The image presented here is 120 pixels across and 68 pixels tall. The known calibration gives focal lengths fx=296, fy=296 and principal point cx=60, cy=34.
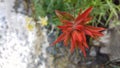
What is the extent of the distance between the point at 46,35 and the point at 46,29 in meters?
0.04

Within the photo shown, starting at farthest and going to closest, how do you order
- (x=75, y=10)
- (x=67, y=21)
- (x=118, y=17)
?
(x=118, y=17), (x=75, y=10), (x=67, y=21)

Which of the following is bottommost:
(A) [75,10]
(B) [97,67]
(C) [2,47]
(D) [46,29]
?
(B) [97,67]

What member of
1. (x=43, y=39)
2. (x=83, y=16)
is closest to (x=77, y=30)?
(x=83, y=16)

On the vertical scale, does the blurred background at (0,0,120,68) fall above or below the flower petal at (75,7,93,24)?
below

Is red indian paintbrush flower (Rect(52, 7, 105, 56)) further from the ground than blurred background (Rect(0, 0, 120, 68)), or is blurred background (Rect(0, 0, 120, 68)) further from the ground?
red indian paintbrush flower (Rect(52, 7, 105, 56))

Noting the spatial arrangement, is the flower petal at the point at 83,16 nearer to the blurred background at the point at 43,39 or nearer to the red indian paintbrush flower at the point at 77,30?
the red indian paintbrush flower at the point at 77,30

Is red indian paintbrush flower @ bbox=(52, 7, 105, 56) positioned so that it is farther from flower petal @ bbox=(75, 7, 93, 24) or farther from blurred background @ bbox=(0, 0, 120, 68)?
blurred background @ bbox=(0, 0, 120, 68)

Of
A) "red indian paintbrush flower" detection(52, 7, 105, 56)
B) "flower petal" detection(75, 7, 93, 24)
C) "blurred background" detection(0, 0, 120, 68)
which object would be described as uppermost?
"flower petal" detection(75, 7, 93, 24)

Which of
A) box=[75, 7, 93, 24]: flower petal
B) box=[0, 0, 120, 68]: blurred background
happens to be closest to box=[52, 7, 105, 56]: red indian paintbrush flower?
Answer: box=[75, 7, 93, 24]: flower petal

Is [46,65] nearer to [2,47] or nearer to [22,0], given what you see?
[2,47]

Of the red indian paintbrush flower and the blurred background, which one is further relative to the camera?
the blurred background

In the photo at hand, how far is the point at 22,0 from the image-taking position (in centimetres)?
192

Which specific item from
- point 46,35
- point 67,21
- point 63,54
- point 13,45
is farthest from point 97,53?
point 67,21

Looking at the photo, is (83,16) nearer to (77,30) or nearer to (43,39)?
(77,30)
